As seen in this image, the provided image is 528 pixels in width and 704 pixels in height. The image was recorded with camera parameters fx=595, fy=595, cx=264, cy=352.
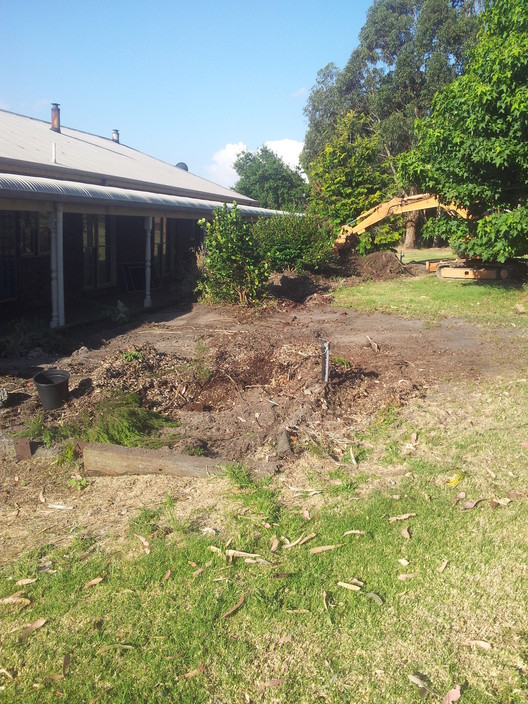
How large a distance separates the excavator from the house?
3.55 m

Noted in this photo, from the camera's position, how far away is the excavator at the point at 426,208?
54.2 feet

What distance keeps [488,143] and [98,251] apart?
10.0 metres

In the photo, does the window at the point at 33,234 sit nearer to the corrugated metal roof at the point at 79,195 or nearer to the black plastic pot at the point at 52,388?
the corrugated metal roof at the point at 79,195

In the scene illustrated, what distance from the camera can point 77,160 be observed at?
16.2 metres

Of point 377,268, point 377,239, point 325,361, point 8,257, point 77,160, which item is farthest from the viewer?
point 377,239

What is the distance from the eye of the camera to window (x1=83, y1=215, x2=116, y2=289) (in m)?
15.6

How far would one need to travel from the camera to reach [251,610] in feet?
11.2

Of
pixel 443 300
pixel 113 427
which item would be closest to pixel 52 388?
pixel 113 427

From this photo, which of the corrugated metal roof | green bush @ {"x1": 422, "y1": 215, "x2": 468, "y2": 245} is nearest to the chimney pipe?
the corrugated metal roof

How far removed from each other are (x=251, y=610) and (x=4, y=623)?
1.41 metres

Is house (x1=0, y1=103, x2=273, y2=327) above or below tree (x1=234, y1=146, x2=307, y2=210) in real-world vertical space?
below

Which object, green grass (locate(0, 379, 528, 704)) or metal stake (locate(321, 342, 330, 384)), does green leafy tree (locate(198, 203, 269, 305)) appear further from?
green grass (locate(0, 379, 528, 704))

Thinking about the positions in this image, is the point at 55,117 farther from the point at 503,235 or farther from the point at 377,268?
the point at 503,235

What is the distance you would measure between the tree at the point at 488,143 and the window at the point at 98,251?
8.19 meters
